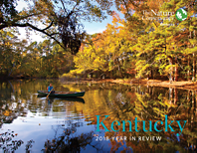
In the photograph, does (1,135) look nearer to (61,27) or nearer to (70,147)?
(70,147)

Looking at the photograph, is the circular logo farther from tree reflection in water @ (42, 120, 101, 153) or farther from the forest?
tree reflection in water @ (42, 120, 101, 153)

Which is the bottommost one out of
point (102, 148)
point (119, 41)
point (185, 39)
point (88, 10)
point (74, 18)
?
point (102, 148)

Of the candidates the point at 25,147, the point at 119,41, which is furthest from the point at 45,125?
the point at 119,41

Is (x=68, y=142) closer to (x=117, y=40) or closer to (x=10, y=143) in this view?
(x=10, y=143)

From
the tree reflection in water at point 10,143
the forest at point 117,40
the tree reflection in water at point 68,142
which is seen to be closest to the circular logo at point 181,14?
the forest at point 117,40

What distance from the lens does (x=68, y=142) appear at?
13.8ft

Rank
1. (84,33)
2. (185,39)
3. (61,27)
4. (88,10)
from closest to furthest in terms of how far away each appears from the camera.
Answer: (61,27) < (84,33) < (88,10) < (185,39)

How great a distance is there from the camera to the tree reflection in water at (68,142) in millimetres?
3835

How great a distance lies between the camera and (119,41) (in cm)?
2686

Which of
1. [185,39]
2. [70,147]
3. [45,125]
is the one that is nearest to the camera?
[70,147]

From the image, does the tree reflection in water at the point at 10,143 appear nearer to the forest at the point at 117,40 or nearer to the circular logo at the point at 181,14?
the forest at the point at 117,40

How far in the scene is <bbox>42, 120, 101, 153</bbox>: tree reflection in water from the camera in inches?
151

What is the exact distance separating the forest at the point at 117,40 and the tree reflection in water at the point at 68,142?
2.53m

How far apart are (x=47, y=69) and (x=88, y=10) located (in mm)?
43710
